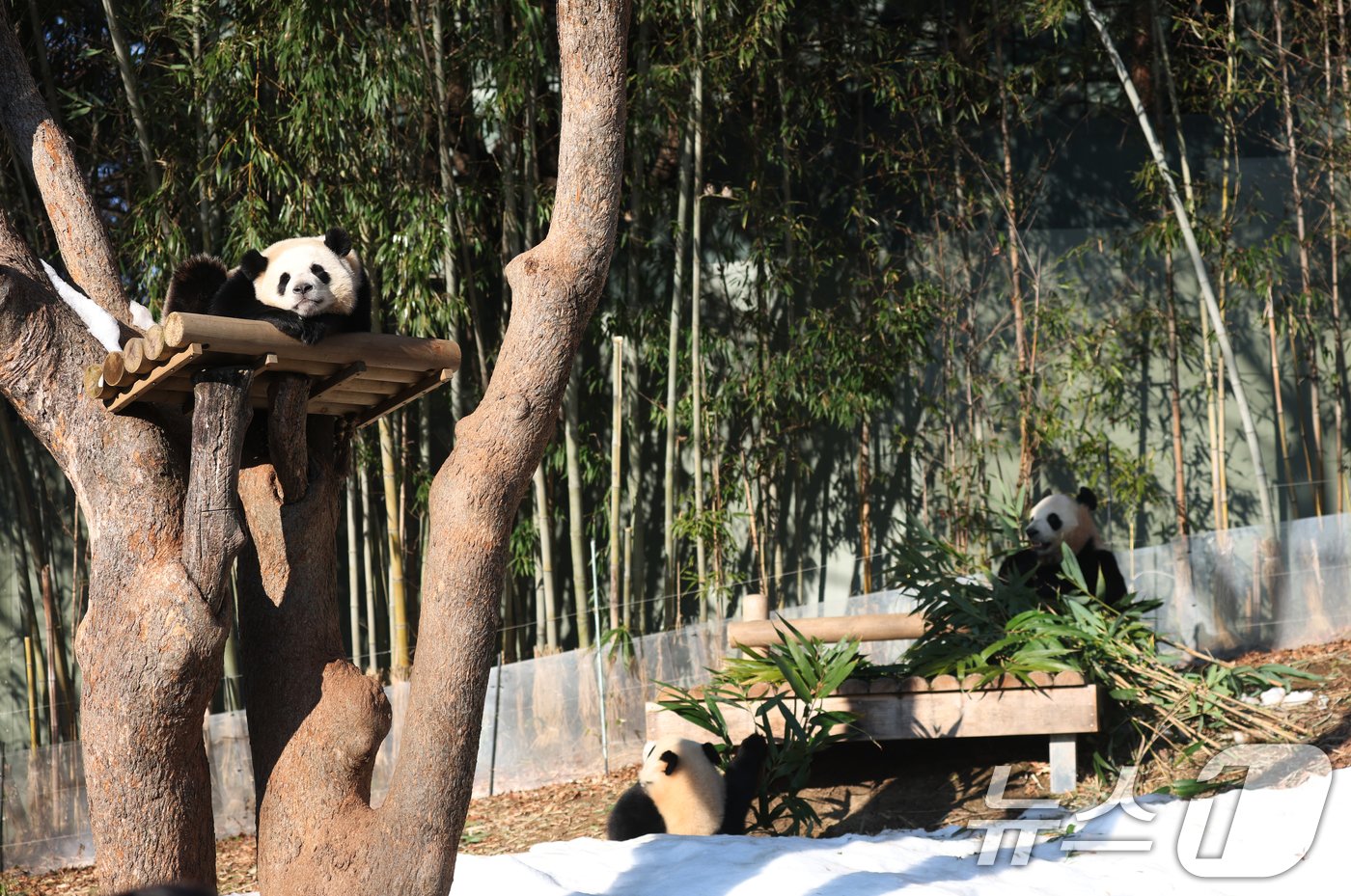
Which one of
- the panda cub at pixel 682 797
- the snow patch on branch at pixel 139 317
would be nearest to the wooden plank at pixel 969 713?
the panda cub at pixel 682 797

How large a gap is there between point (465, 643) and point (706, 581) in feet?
11.4

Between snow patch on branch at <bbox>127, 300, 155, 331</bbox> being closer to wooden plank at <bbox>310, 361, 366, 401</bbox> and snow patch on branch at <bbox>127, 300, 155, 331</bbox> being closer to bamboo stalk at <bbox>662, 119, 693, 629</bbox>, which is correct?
wooden plank at <bbox>310, 361, 366, 401</bbox>

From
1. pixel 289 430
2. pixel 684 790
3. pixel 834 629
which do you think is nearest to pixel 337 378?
pixel 289 430

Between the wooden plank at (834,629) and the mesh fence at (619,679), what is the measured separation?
2.36ft

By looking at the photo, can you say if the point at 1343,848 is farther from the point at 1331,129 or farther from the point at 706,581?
the point at 1331,129

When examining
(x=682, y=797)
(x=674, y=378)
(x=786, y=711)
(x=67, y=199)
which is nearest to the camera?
(x=67, y=199)

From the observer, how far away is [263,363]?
268cm

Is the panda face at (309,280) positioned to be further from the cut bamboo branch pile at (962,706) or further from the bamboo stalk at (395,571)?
the bamboo stalk at (395,571)

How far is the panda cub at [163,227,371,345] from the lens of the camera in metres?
3.07

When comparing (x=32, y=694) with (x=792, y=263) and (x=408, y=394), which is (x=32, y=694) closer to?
(x=408, y=394)

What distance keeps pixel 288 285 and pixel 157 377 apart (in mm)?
575

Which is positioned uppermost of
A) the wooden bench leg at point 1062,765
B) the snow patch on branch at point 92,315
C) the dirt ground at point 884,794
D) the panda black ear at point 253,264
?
the panda black ear at point 253,264

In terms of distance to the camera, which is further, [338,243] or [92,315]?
[338,243]

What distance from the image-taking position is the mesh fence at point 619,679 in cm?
508
